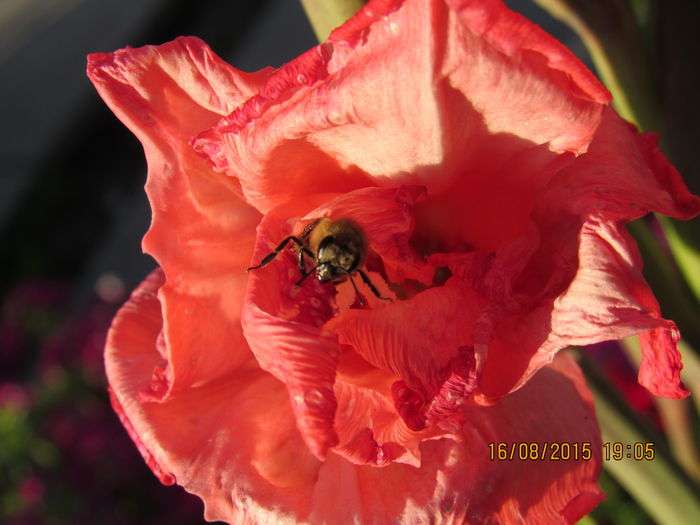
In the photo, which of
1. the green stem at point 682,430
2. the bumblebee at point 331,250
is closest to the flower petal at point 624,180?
the bumblebee at point 331,250

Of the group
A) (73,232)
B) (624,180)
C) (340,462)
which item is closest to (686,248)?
(624,180)

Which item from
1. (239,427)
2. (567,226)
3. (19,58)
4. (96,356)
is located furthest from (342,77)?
(19,58)

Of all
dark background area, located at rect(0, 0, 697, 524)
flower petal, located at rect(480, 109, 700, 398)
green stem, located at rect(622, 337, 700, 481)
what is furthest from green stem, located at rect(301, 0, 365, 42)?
dark background area, located at rect(0, 0, 697, 524)

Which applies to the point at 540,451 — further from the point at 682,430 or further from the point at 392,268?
the point at 682,430

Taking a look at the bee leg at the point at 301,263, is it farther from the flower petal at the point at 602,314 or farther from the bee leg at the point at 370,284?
the flower petal at the point at 602,314

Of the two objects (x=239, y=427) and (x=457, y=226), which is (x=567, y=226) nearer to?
(x=457, y=226)

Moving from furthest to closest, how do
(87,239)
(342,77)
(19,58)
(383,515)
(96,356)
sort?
(19,58), (87,239), (96,356), (383,515), (342,77)
